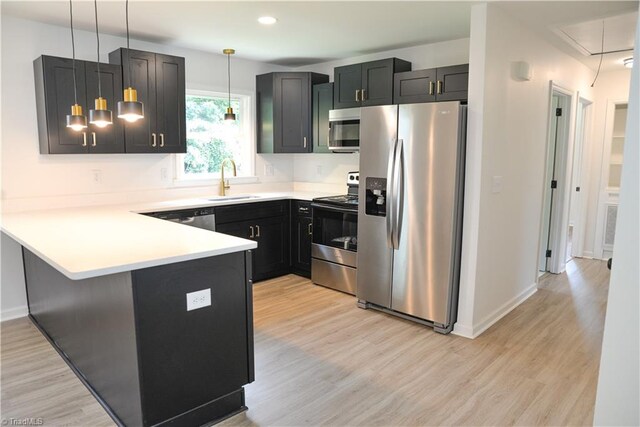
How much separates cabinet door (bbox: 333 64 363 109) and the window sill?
1.33 metres

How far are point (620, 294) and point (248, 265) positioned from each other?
1.67 metres

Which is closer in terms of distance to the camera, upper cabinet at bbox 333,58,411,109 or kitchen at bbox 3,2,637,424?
kitchen at bbox 3,2,637,424

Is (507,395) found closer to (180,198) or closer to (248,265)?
(248,265)

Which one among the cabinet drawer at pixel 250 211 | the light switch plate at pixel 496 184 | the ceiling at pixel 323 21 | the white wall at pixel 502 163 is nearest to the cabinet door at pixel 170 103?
the ceiling at pixel 323 21

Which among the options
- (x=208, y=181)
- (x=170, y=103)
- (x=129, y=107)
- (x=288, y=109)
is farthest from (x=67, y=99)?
(x=288, y=109)

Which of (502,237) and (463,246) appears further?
(502,237)

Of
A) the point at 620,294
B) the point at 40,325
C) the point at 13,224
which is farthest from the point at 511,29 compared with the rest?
the point at 40,325

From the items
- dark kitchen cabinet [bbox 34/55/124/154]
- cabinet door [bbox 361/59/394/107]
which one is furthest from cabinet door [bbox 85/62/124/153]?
cabinet door [bbox 361/59/394/107]

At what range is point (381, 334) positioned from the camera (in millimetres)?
3389

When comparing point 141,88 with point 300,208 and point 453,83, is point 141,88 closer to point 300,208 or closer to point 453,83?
point 300,208

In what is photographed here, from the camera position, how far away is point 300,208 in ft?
15.7

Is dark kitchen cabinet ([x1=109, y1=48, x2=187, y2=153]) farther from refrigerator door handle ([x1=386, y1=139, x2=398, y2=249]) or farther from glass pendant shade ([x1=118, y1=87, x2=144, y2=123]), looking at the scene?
refrigerator door handle ([x1=386, y1=139, x2=398, y2=249])

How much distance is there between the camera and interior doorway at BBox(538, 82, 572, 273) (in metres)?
4.81

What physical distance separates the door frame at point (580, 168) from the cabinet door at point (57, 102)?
4962 millimetres
